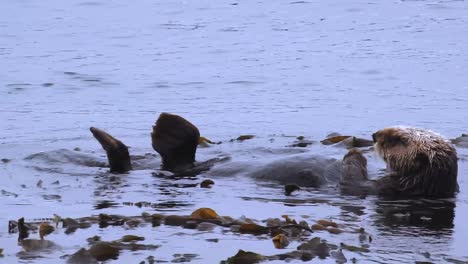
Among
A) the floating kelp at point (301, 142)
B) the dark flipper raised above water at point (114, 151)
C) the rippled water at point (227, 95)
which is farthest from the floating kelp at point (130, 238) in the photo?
the floating kelp at point (301, 142)

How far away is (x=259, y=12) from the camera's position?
19.9m

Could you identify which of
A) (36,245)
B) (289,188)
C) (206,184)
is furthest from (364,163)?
(36,245)

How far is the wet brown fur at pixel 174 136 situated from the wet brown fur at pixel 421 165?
4.56 ft

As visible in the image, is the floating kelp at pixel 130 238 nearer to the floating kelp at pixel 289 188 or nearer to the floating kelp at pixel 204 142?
the floating kelp at pixel 289 188

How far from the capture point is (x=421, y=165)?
7359 millimetres

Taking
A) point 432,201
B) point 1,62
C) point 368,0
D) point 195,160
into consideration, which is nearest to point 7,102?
point 1,62

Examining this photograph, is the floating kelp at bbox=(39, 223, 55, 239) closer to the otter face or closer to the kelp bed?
the kelp bed

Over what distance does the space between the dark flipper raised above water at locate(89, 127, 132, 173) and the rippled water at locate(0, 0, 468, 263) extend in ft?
0.31

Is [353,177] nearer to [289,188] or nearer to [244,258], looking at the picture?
[289,188]

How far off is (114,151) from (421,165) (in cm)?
220

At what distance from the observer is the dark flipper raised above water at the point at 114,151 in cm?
770

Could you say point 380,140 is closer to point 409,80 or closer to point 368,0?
point 409,80

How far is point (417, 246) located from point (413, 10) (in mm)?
14187

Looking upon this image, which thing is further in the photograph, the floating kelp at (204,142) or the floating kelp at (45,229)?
the floating kelp at (204,142)
